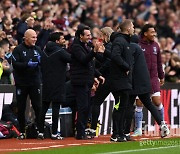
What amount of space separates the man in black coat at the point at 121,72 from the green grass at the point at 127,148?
1.82 ft

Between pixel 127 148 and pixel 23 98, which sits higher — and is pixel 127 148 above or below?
below

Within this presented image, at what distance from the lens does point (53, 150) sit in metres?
13.6

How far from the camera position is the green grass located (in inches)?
524

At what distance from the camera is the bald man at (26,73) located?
52.4 ft

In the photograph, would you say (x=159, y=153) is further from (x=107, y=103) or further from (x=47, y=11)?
(x=47, y=11)

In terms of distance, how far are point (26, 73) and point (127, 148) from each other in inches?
125

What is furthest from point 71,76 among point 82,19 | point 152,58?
point 82,19

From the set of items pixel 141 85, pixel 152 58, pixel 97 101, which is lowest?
pixel 97 101

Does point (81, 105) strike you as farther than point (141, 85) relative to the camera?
Yes

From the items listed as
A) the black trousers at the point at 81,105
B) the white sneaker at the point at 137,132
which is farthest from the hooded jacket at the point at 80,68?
the white sneaker at the point at 137,132

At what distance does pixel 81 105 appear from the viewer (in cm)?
1603

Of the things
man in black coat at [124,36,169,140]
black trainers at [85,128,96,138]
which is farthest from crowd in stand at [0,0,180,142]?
black trainers at [85,128,96,138]

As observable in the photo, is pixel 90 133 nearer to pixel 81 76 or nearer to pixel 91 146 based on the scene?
pixel 81 76

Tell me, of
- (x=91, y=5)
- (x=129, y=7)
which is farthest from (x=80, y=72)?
(x=129, y=7)
